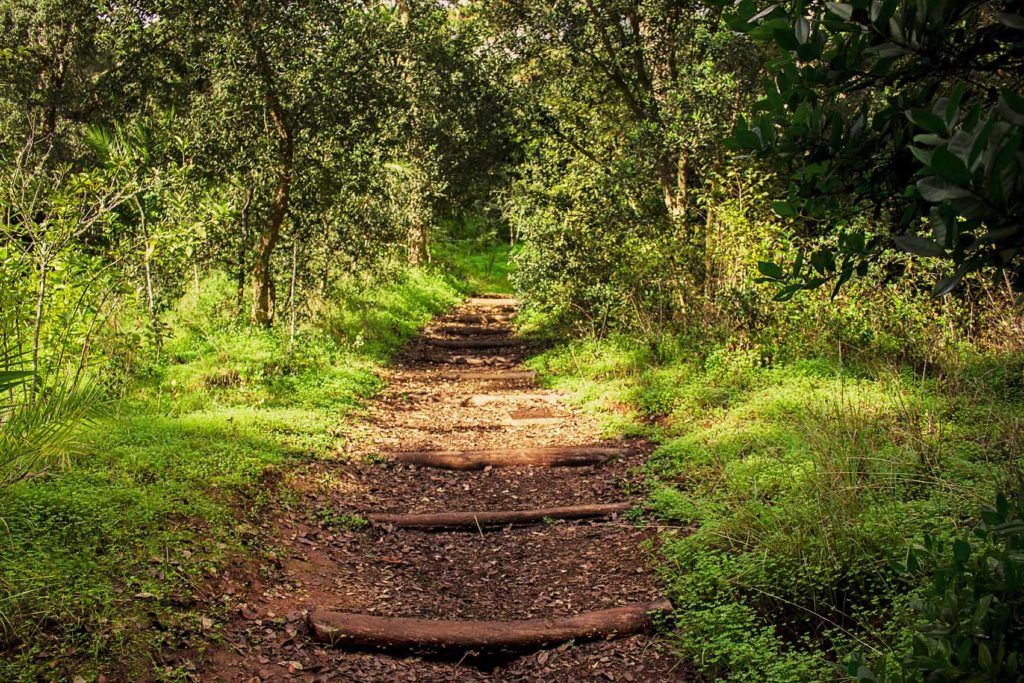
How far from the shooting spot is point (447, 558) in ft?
19.5

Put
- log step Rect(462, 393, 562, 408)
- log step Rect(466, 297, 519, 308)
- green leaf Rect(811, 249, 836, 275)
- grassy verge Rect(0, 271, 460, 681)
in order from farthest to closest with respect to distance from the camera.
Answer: log step Rect(466, 297, 519, 308) → log step Rect(462, 393, 562, 408) → grassy verge Rect(0, 271, 460, 681) → green leaf Rect(811, 249, 836, 275)

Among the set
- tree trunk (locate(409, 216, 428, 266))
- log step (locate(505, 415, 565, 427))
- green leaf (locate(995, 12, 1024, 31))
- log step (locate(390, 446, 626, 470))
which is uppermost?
tree trunk (locate(409, 216, 428, 266))

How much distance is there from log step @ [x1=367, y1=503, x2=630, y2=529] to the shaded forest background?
625 mm

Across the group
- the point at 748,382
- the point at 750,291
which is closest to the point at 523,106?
the point at 750,291

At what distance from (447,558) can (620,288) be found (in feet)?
21.4

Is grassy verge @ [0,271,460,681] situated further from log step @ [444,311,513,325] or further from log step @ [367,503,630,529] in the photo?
log step @ [444,311,513,325]

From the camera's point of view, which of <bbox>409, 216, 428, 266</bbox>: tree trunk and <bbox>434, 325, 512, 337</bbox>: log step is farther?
<bbox>409, 216, 428, 266</bbox>: tree trunk

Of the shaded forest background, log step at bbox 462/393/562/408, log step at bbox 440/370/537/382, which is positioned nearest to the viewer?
the shaded forest background

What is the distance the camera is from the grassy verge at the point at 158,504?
3727 millimetres

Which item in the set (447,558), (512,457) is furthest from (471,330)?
(447,558)

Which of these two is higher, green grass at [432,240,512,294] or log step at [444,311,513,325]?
green grass at [432,240,512,294]

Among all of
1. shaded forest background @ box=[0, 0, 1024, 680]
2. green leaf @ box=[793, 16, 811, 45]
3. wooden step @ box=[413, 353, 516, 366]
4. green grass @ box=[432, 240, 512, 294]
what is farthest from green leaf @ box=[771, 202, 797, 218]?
green grass @ box=[432, 240, 512, 294]

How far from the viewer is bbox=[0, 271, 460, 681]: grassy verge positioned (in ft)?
12.2

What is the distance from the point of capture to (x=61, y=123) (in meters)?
16.4
